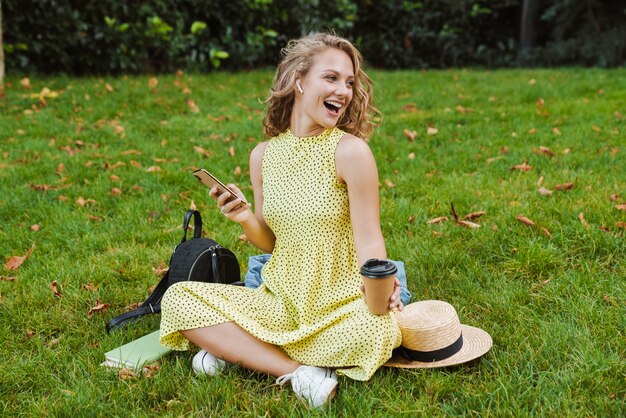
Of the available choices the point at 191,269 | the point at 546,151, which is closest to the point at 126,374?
the point at 191,269

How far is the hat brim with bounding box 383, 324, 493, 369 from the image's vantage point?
103 inches

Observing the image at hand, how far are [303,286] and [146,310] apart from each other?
2.64ft

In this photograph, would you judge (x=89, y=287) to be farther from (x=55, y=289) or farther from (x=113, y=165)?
(x=113, y=165)

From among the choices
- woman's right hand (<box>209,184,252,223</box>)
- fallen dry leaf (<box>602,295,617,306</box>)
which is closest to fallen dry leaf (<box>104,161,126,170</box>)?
woman's right hand (<box>209,184,252,223</box>)

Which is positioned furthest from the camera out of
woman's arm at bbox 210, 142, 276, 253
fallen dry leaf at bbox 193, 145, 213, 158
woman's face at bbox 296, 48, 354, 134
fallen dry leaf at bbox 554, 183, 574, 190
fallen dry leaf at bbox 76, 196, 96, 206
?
fallen dry leaf at bbox 193, 145, 213, 158

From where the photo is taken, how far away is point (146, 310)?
10.0 ft

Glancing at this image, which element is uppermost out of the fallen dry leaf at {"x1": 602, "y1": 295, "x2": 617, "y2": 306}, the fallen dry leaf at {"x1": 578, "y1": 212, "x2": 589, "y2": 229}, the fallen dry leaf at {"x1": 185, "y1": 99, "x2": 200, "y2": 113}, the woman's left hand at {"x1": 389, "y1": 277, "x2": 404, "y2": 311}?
the woman's left hand at {"x1": 389, "y1": 277, "x2": 404, "y2": 311}

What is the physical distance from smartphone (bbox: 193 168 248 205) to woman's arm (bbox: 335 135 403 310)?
450 millimetres

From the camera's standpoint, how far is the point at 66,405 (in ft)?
8.04

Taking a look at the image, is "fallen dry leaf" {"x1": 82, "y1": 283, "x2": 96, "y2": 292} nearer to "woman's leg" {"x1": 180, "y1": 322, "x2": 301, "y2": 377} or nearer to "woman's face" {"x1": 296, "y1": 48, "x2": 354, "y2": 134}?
"woman's leg" {"x1": 180, "y1": 322, "x2": 301, "y2": 377}

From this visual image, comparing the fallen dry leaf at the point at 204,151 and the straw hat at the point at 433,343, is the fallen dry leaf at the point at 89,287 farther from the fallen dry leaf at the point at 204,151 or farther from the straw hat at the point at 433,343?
the fallen dry leaf at the point at 204,151

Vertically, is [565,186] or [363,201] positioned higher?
[363,201]

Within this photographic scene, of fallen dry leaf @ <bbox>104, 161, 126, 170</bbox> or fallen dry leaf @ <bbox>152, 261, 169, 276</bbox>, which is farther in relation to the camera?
fallen dry leaf @ <bbox>104, 161, 126, 170</bbox>

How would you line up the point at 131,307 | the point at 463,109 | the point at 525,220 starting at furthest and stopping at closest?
the point at 463,109
the point at 525,220
the point at 131,307
